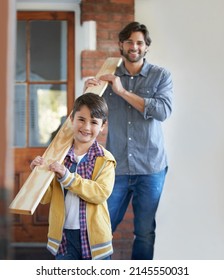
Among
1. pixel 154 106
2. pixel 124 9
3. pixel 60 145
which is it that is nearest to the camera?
pixel 60 145

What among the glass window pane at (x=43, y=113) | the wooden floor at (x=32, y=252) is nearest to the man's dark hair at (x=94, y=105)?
the wooden floor at (x=32, y=252)

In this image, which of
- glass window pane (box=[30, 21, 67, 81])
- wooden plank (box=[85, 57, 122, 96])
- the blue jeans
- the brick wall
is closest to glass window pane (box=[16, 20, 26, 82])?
glass window pane (box=[30, 21, 67, 81])

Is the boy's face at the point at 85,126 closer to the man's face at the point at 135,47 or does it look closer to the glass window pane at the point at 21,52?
the man's face at the point at 135,47

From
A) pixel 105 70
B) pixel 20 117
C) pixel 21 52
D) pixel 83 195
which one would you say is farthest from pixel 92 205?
pixel 21 52

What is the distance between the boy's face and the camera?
1051 millimetres

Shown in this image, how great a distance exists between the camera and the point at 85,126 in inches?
41.3

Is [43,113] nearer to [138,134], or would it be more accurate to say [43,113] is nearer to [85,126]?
[138,134]

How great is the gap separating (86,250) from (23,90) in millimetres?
704

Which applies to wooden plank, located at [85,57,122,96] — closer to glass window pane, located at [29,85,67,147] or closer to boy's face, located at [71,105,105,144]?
boy's face, located at [71,105,105,144]

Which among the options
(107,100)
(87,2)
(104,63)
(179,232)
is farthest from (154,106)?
(87,2)

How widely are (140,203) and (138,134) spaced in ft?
0.58

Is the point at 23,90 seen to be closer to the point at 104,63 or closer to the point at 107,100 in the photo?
the point at 104,63
